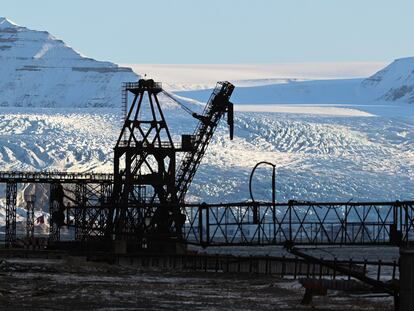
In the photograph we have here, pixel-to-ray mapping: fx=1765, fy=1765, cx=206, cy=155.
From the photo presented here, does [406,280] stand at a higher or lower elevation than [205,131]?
lower

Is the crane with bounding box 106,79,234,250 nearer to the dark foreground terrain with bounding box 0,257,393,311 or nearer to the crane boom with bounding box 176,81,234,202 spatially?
the crane boom with bounding box 176,81,234,202

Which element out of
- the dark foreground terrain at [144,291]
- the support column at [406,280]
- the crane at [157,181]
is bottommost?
the dark foreground terrain at [144,291]

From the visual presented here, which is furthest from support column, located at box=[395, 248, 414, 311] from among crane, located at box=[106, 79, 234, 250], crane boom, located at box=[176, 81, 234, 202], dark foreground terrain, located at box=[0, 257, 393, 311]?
crane boom, located at box=[176, 81, 234, 202]

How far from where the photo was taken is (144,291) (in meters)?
85.2

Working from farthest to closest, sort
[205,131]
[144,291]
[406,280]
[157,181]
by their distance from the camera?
[205,131] < [157,181] < [144,291] < [406,280]

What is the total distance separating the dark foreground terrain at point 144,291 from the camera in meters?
74.2

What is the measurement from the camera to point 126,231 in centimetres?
13762

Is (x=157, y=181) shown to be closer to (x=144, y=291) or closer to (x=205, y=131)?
(x=205, y=131)

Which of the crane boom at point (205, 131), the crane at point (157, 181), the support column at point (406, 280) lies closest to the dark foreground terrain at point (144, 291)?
the support column at point (406, 280)

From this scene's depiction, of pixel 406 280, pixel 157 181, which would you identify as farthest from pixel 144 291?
pixel 157 181

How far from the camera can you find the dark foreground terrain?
74.2 meters

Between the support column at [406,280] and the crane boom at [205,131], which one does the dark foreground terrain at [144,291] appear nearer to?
the support column at [406,280]

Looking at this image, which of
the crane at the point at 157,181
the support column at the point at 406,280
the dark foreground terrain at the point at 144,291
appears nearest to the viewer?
the support column at the point at 406,280

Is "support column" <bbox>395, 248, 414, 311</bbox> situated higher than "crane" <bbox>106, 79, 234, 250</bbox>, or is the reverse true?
"crane" <bbox>106, 79, 234, 250</bbox>
